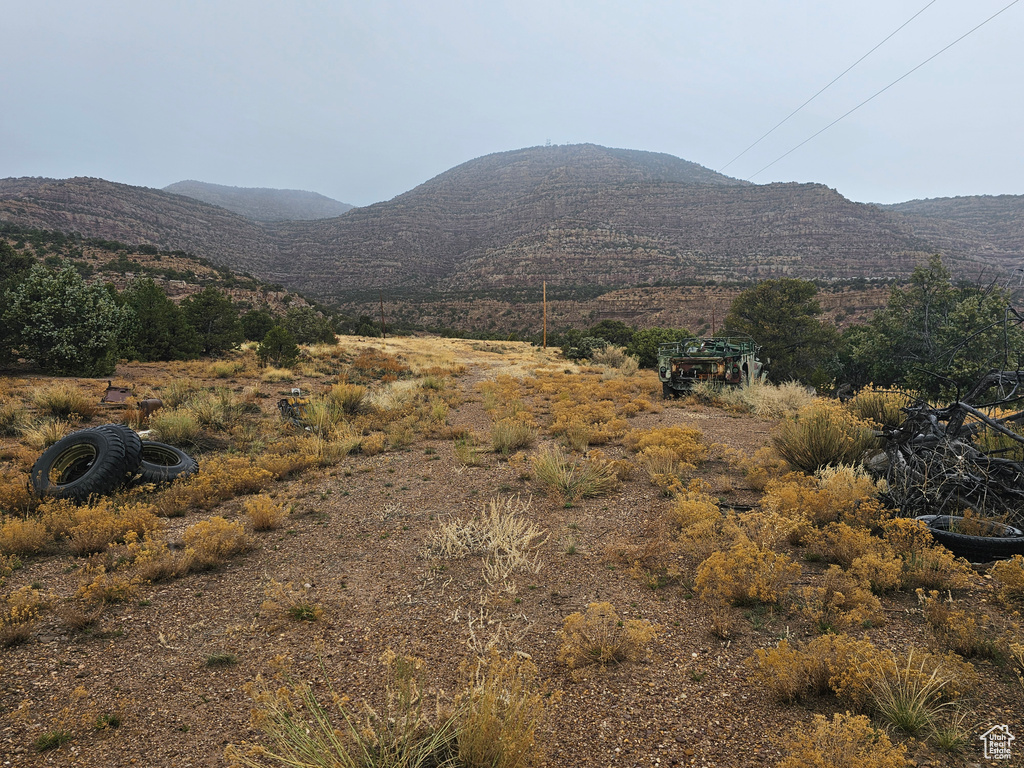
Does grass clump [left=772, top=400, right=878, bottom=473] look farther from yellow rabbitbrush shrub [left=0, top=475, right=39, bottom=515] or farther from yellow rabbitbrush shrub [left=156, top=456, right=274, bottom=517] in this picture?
yellow rabbitbrush shrub [left=0, top=475, right=39, bottom=515]

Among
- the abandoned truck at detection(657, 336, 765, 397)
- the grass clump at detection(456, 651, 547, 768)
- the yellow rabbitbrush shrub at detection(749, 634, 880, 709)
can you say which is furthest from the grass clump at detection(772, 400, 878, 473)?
the abandoned truck at detection(657, 336, 765, 397)

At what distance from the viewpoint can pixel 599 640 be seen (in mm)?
3570

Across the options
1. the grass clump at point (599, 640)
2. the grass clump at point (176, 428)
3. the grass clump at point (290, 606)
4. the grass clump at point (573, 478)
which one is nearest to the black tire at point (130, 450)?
the grass clump at point (176, 428)

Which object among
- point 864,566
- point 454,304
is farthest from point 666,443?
point 454,304

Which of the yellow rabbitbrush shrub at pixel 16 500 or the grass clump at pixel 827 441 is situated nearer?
the yellow rabbitbrush shrub at pixel 16 500

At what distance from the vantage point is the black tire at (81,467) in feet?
21.0

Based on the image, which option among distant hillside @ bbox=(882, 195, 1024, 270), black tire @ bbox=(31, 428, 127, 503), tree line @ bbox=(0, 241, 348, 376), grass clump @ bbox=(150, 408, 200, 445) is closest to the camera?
black tire @ bbox=(31, 428, 127, 503)

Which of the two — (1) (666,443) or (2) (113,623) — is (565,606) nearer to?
(2) (113,623)

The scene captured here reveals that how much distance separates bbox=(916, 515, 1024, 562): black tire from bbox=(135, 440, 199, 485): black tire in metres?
9.57

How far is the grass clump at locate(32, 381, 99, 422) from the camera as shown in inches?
415

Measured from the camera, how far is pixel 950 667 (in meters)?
2.98

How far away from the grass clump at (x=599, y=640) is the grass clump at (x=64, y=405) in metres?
11.9

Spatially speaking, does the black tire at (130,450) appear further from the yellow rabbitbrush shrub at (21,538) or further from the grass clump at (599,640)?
the grass clump at (599,640)

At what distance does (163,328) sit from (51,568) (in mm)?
18996
